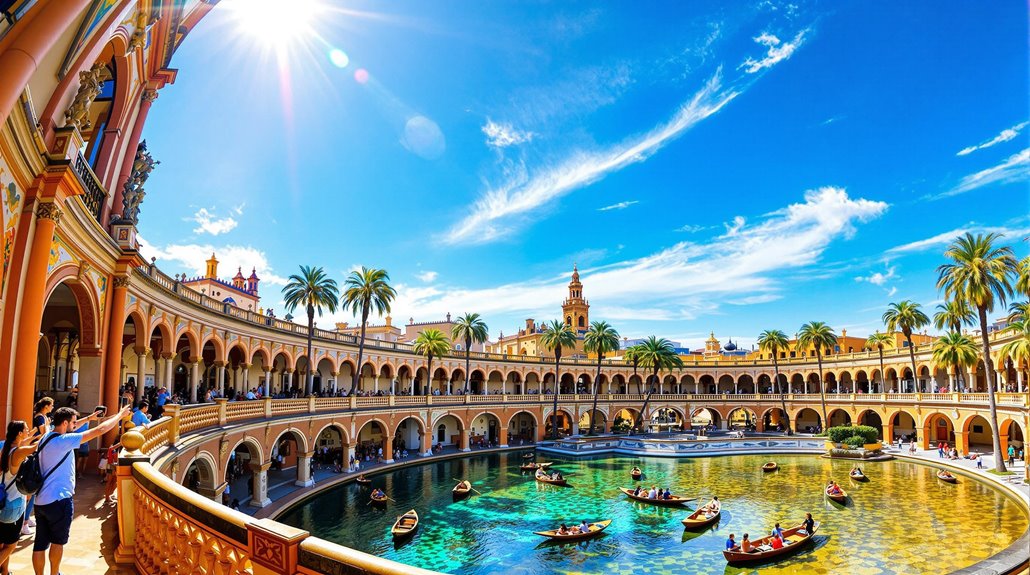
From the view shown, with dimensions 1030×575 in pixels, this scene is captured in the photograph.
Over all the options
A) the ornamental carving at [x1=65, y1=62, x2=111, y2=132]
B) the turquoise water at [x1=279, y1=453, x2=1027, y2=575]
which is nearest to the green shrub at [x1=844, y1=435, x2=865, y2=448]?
the turquoise water at [x1=279, y1=453, x2=1027, y2=575]

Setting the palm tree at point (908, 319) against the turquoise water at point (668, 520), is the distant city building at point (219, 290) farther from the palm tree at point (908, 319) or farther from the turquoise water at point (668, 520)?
the palm tree at point (908, 319)

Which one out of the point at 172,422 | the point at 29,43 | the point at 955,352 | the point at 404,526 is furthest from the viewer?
the point at 955,352

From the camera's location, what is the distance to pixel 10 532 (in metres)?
6.29

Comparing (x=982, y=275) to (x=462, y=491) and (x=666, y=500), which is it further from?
(x=462, y=491)

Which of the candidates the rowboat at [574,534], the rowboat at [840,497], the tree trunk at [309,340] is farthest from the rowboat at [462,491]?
the rowboat at [840,497]

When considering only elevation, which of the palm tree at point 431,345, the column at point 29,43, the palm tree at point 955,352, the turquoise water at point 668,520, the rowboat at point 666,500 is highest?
the column at point 29,43

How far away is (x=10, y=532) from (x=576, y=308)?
8635 centimetres

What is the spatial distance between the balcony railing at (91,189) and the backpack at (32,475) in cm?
1089

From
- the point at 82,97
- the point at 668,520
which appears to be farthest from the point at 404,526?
the point at 82,97

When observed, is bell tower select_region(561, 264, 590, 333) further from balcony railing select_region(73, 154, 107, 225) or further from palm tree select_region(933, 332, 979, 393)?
balcony railing select_region(73, 154, 107, 225)

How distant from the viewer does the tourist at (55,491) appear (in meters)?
6.03

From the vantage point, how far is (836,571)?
21.9 m

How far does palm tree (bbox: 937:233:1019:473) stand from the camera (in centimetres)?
3544

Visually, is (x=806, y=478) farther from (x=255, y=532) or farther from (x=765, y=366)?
(x=255, y=532)
